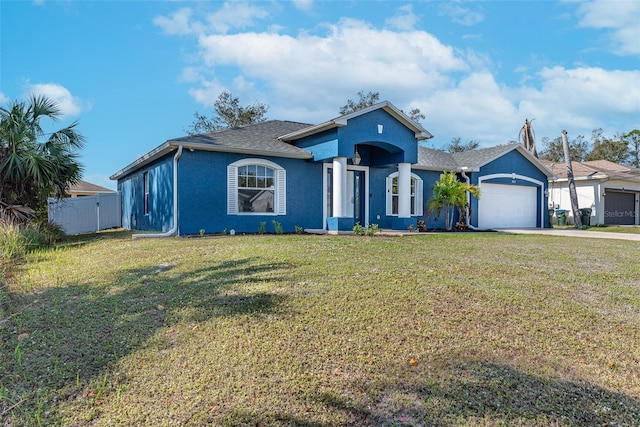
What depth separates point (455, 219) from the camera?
682 inches

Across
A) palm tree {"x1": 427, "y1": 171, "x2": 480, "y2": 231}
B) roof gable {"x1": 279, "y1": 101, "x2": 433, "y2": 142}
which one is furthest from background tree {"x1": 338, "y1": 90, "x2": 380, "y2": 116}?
roof gable {"x1": 279, "y1": 101, "x2": 433, "y2": 142}

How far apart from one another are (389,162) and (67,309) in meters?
11.4

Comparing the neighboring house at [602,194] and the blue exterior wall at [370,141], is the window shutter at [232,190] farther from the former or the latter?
the neighboring house at [602,194]

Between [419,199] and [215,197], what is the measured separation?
27.2ft

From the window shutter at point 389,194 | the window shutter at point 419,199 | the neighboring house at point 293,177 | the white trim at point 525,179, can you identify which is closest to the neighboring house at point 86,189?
the neighboring house at point 293,177

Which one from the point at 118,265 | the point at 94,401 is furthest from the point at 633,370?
the point at 118,265

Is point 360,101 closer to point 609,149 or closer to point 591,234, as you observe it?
point 591,234

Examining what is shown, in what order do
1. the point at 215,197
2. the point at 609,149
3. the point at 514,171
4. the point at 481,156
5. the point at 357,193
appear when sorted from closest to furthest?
A: the point at 215,197 → the point at 357,193 → the point at 481,156 → the point at 514,171 → the point at 609,149

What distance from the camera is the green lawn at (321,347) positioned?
9.61 ft

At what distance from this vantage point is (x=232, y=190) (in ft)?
40.0

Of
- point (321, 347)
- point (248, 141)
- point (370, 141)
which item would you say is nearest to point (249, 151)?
point (248, 141)

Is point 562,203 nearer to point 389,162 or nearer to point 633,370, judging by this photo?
point 389,162

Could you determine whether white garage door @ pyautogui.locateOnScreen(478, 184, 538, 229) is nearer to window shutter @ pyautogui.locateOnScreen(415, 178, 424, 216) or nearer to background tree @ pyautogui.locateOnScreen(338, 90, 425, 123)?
window shutter @ pyautogui.locateOnScreen(415, 178, 424, 216)

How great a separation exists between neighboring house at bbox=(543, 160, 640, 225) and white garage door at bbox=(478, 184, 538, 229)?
3.35m
